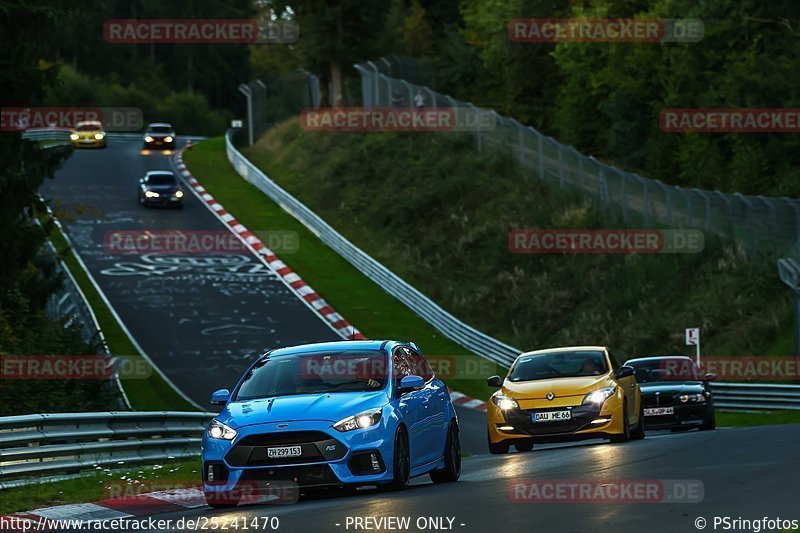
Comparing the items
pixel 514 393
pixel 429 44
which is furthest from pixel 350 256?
pixel 429 44

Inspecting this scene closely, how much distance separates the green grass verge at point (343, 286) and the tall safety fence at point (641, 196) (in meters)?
7.58

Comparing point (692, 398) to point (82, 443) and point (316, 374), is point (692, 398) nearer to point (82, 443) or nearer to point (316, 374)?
point (82, 443)

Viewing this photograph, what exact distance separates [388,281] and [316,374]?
3396cm

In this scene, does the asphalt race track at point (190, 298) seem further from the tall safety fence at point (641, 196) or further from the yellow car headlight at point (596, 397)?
the yellow car headlight at point (596, 397)

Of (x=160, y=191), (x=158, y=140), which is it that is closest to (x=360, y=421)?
(x=160, y=191)

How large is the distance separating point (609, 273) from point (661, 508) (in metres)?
35.2

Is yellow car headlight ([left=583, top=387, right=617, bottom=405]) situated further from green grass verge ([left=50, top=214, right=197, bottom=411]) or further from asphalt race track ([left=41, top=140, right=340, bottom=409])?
asphalt race track ([left=41, top=140, right=340, bottom=409])

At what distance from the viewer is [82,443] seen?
17.2m

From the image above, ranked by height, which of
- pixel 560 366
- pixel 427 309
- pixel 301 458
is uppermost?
pixel 301 458

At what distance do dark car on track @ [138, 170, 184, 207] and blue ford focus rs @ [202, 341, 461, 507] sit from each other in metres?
45.7

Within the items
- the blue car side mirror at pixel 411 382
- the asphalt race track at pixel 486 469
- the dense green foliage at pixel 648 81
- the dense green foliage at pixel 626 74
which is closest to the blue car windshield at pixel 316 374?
the blue car side mirror at pixel 411 382

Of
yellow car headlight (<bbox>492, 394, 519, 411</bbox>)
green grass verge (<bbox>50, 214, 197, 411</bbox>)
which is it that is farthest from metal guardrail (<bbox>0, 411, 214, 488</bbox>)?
green grass verge (<bbox>50, 214, 197, 411</bbox>)

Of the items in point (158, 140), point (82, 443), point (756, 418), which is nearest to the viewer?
point (82, 443)

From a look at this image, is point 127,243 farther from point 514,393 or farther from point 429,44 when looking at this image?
point 429,44
